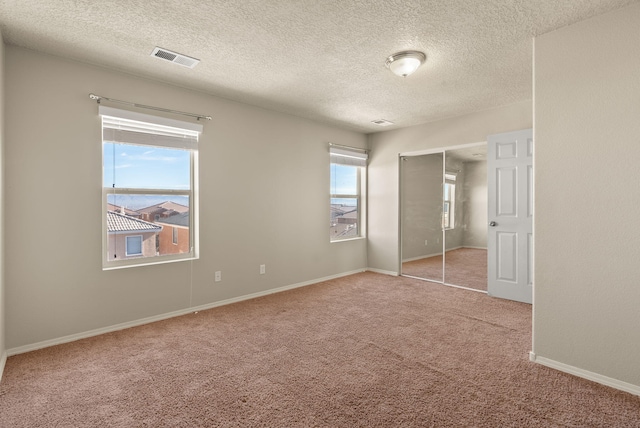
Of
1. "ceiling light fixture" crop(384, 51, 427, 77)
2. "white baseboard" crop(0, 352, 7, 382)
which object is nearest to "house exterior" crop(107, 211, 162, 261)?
"white baseboard" crop(0, 352, 7, 382)

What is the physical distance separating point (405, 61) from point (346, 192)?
3009 millimetres

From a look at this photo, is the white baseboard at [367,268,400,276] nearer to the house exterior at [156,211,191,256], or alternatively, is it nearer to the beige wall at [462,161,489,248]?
the beige wall at [462,161,489,248]

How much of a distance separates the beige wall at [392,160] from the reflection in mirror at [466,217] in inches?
10.1

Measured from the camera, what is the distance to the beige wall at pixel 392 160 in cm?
463

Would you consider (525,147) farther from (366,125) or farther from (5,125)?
(5,125)

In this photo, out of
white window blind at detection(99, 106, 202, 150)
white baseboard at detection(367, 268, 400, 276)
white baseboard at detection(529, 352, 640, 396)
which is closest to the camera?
white baseboard at detection(529, 352, 640, 396)

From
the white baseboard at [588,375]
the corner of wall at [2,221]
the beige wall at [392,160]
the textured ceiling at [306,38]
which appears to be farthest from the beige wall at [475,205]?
the corner of wall at [2,221]

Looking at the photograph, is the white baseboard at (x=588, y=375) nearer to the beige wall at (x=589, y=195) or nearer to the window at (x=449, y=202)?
the beige wall at (x=589, y=195)

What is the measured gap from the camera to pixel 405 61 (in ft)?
9.15

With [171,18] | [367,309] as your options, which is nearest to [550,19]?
[171,18]

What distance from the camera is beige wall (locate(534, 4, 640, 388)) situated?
207 centimetres

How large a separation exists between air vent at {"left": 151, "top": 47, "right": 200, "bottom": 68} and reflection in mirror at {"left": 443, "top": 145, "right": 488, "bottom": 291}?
3774 millimetres

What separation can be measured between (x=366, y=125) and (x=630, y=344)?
13.7 feet

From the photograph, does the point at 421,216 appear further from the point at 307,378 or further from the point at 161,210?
the point at 161,210
